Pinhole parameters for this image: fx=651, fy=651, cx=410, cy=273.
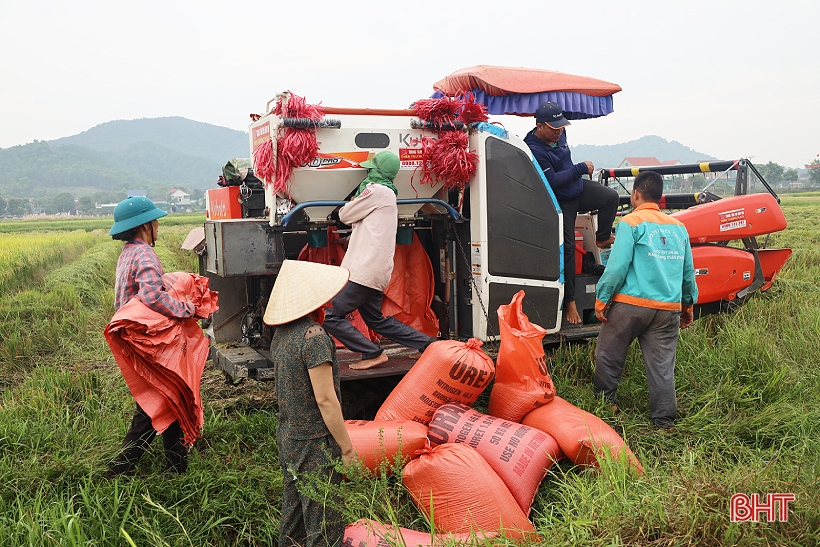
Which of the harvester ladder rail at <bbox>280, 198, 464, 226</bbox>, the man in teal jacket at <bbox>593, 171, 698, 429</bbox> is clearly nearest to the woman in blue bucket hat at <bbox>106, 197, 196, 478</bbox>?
the harvester ladder rail at <bbox>280, 198, 464, 226</bbox>

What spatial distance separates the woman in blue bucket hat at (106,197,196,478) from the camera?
3.65 metres

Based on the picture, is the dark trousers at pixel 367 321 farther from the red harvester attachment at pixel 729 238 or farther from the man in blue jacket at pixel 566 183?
the red harvester attachment at pixel 729 238

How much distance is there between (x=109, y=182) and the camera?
158250mm

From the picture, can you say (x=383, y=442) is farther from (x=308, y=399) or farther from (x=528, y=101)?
(x=528, y=101)

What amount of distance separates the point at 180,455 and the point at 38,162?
602 feet

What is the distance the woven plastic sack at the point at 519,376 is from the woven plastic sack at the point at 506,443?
0.33 m


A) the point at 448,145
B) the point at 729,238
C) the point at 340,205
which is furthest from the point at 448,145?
the point at 729,238

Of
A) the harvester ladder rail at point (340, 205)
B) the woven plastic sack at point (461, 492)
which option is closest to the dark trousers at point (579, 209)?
the harvester ladder rail at point (340, 205)

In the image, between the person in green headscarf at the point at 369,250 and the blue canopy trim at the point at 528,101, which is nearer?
the person in green headscarf at the point at 369,250

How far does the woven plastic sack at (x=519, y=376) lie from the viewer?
13.6 feet

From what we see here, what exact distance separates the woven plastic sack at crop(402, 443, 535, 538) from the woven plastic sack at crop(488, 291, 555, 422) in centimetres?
81

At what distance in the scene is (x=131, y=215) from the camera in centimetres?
377

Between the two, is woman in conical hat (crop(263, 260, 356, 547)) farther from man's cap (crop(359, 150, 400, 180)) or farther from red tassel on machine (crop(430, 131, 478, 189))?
red tassel on machine (crop(430, 131, 478, 189))

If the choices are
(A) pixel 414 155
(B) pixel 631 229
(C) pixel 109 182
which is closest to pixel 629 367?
(B) pixel 631 229
